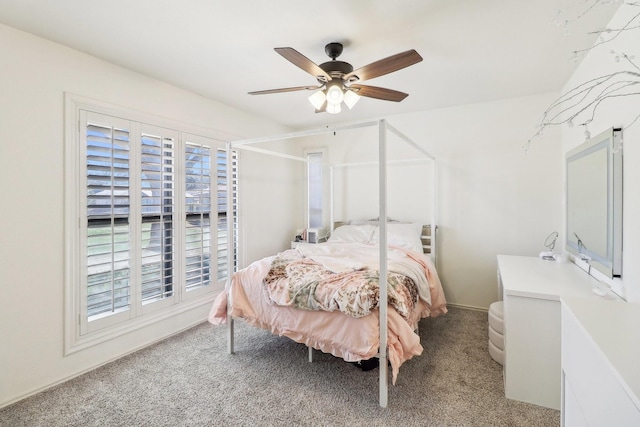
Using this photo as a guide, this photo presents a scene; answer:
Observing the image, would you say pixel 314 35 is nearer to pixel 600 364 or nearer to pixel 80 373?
pixel 600 364

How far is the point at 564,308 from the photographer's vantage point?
127 cm

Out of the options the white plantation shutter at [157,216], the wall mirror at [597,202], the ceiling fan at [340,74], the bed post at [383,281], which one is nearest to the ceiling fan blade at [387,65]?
the ceiling fan at [340,74]

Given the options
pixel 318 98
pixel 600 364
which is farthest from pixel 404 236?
pixel 600 364

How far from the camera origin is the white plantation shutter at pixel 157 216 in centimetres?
274

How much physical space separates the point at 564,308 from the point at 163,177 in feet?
10.3

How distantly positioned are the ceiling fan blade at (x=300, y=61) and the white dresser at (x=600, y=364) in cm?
188

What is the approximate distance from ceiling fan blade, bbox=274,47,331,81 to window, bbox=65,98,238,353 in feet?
3.92

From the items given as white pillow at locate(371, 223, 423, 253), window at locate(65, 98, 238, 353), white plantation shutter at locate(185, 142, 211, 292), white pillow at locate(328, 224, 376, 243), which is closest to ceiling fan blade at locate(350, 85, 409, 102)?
window at locate(65, 98, 238, 353)

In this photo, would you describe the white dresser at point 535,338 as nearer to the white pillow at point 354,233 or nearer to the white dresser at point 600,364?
the white dresser at point 600,364

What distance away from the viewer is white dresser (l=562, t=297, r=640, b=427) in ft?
2.57

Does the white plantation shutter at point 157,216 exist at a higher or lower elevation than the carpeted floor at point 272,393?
higher

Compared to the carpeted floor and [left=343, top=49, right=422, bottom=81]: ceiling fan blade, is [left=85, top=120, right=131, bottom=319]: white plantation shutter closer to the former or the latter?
the carpeted floor

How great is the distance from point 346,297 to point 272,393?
0.89 metres

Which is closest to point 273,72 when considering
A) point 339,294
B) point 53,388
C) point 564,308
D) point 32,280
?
point 339,294
